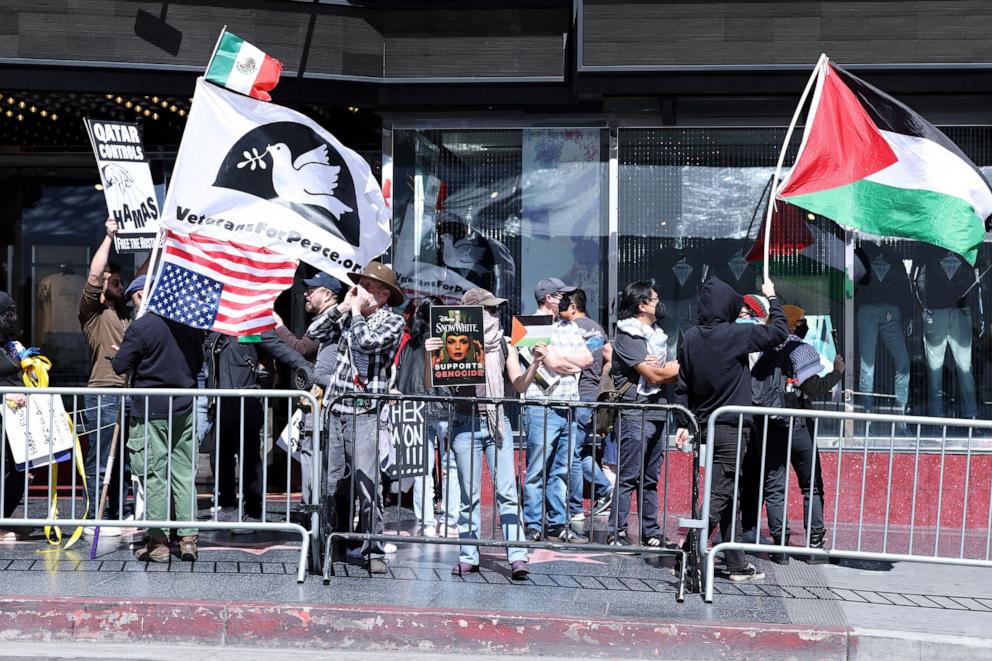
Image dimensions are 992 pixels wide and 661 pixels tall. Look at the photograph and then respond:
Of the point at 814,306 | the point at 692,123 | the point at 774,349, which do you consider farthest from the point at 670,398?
the point at 774,349

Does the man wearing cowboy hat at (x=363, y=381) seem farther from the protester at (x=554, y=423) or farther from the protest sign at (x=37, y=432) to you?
the protest sign at (x=37, y=432)

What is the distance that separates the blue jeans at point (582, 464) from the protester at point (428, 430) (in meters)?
1.16

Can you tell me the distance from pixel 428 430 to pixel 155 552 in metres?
2.01

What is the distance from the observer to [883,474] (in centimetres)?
1130

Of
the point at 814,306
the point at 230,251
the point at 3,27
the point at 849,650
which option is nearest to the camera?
the point at 849,650

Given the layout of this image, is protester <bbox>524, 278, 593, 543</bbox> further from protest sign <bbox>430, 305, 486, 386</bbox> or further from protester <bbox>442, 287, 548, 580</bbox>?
protest sign <bbox>430, 305, 486, 386</bbox>

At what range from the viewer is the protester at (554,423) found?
29.2ft

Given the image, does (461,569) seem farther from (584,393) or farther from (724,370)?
(584,393)

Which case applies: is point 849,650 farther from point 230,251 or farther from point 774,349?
point 230,251

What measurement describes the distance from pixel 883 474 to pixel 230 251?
6.20m

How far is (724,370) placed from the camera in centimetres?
833

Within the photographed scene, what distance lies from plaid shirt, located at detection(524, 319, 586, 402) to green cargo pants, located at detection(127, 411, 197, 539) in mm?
2401

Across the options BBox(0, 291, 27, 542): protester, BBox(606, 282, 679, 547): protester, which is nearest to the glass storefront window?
BBox(606, 282, 679, 547): protester

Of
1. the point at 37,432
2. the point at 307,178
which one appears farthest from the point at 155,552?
the point at 307,178
